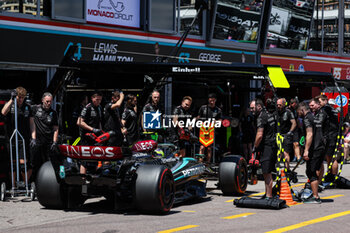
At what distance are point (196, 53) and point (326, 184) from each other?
847 centimetres

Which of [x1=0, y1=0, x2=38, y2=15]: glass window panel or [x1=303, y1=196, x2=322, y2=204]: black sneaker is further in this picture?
[x1=0, y1=0, x2=38, y2=15]: glass window panel

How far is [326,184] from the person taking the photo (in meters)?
12.1

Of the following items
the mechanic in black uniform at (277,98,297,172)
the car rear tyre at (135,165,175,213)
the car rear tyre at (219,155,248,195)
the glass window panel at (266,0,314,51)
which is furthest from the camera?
the glass window panel at (266,0,314,51)

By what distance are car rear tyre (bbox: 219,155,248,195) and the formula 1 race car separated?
2.93ft

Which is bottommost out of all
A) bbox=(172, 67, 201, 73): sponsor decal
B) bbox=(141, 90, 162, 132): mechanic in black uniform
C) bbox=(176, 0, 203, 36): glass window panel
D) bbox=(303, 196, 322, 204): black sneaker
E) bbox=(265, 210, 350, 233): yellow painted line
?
bbox=(303, 196, 322, 204): black sneaker

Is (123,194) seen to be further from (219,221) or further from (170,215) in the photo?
(219,221)

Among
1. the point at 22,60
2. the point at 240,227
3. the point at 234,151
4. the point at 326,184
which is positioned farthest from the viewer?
the point at 234,151

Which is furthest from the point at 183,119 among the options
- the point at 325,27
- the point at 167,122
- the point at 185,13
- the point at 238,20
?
the point at 325,27

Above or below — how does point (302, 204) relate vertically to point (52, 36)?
below

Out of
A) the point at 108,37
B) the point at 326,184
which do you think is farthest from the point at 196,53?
the point at 326,184

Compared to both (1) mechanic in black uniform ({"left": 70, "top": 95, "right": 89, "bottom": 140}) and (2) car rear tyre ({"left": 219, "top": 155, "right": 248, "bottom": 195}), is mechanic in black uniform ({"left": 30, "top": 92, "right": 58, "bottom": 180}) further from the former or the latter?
(2) car rear tyre ({"left": 219, "top": 155, "right": 248, "bottom": 195})

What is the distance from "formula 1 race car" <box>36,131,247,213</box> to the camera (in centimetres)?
871

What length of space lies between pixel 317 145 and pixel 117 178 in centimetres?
363

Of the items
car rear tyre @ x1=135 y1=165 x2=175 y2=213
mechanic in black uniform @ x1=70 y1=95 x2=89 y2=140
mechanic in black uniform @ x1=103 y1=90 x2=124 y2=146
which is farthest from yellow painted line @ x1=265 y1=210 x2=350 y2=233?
mechanic in black uniform @ x1=70 y1=95 x2=89 y2=140
